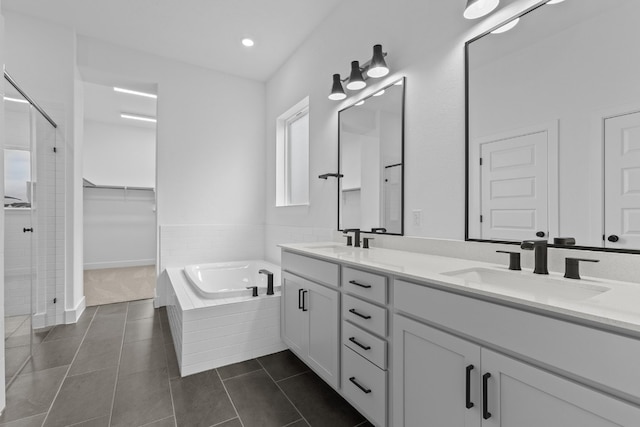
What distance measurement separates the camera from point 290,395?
1812mm

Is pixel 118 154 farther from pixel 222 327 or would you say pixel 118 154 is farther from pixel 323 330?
pixel 323 330

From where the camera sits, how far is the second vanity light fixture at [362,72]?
6.39 ft

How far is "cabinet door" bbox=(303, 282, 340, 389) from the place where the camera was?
1.66m

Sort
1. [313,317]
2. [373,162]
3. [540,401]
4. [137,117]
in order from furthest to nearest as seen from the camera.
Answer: [137,117] < [373,162] < [313,317] < [540,401]

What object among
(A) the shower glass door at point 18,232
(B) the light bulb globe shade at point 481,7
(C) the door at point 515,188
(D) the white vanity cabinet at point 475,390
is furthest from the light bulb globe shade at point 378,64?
(A) the shower glass door at point 18,232

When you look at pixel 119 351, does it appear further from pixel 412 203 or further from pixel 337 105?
pixel 337 105

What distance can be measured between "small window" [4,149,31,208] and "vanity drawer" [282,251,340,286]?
2064mm

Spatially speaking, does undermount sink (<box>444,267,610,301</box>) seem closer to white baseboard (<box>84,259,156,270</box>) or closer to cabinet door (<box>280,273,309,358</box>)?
cabinet door (<box>280,273,309,358</box>)

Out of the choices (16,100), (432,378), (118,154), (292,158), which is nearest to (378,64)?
(432,378)

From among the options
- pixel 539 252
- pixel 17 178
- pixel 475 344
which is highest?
pixel 17 178

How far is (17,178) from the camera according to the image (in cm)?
228

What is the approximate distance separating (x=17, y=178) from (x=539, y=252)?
3.43 meters

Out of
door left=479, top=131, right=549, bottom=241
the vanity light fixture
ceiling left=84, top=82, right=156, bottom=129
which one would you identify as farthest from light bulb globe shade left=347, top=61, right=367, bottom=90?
ceiling left=84, top=82, right=156, bottom=129

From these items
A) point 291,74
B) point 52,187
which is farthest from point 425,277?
point 52,187
